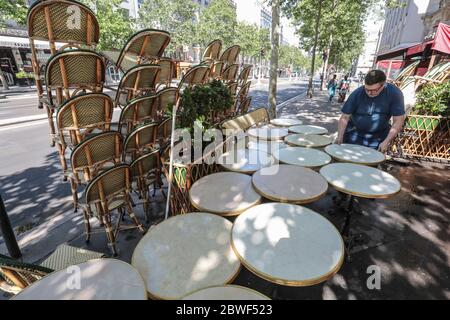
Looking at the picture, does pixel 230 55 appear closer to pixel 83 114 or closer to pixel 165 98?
pixel 165 98

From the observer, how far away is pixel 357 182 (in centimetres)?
296

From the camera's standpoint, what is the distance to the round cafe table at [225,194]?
2.58 meters

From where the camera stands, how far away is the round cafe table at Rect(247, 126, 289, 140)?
4.88 metres

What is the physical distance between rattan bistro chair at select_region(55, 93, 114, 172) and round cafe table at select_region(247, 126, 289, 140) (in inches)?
114

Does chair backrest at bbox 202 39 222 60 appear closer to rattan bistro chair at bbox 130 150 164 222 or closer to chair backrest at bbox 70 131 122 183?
rattan bistro chair at bbox 130 150 164 222

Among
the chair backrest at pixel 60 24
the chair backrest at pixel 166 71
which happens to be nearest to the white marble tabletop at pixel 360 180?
the chair backrest at pixel 166 71

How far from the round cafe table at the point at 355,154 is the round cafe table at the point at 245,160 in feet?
3.70

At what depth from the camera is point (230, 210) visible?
252 cm

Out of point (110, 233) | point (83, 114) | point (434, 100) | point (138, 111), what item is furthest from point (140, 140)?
point (434, 100)

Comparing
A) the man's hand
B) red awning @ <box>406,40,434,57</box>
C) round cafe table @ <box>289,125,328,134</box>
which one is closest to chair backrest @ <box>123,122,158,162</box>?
round cafe table @ <box>289,125,328,134</box>

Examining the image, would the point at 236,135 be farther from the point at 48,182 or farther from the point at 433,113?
the point at 433,113

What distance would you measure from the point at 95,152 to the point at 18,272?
1.58m

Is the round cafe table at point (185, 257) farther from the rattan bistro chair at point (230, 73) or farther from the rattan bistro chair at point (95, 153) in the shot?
the rattan bistro chair at point (230, 73)
